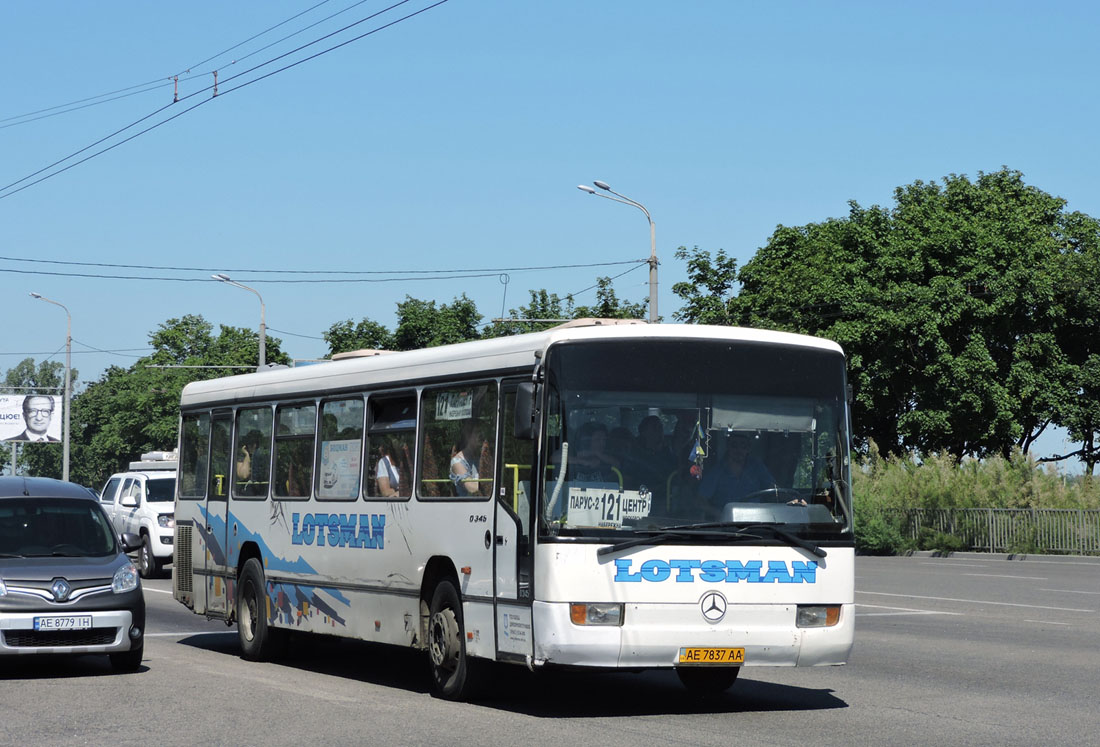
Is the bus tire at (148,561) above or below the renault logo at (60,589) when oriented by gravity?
below

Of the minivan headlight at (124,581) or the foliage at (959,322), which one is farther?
the foliage at (959,322)

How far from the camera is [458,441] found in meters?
12.0

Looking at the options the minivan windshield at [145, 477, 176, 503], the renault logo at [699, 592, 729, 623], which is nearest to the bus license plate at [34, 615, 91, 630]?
the renault logo at [699, 592, 729, 623]

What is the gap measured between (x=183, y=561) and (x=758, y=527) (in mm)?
8911

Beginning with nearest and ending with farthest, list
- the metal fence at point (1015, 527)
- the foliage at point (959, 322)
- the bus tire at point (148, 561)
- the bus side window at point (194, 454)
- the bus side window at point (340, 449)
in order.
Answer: the bus side window at point (340, 449)
the bus side window at point (194, 454)
the bus tire at point (148, 561)
the metal fence at point (1015, 527)
the foliage at point (959, 322)

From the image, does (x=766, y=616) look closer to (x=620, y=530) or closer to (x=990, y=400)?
(x=620, y=530)

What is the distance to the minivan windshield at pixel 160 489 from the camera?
31656 millimetres

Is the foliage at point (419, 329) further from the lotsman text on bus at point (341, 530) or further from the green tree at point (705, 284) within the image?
the lotsman text on bus at point (341, 530)

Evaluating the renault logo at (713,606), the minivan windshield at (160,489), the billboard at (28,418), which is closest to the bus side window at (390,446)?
the renault logo at (713,606)

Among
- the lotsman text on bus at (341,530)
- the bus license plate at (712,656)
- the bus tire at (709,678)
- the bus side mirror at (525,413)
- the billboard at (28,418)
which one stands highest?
the billboard at (28,418)

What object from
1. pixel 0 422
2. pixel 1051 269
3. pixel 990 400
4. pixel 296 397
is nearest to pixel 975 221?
pixel 1051 269

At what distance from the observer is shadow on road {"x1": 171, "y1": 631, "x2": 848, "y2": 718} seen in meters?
11.2

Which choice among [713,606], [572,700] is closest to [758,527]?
[713,606]

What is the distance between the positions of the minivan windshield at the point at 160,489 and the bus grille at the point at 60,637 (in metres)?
18.8
